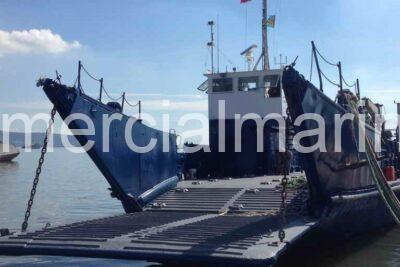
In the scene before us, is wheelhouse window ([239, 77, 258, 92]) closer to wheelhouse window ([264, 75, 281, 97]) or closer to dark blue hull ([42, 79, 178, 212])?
wheelhouse window ([264, 75, 281, 97])

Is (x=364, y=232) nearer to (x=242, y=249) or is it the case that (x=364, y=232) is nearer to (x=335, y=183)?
(x=335, y=183)

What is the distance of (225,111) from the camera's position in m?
16.8

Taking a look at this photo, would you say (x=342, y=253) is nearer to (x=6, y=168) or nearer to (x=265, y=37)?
(x=265, y=37)

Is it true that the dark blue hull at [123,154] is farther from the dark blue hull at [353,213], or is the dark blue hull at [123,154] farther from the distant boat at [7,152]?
the distant boat at [7,152]

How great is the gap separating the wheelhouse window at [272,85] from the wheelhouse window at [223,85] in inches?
45.1

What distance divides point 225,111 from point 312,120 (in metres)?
7.52

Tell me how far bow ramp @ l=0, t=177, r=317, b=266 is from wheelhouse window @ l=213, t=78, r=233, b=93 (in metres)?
5.66

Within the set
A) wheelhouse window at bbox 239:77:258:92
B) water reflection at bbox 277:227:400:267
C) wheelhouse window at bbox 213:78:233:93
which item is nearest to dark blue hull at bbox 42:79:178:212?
water reflection at bbox 277:227:400:267

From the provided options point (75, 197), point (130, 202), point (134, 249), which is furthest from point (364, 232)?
point (75, 197)

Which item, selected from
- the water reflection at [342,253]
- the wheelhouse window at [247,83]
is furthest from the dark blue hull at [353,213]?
the wheelhouse window at [247,83]

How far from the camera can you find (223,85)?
674 inches

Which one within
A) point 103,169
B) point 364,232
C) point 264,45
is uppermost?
point 264,45

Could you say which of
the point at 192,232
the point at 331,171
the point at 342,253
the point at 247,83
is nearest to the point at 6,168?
the point at 247,83

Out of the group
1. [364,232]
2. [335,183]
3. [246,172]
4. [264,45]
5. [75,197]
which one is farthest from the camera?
[75,197]
